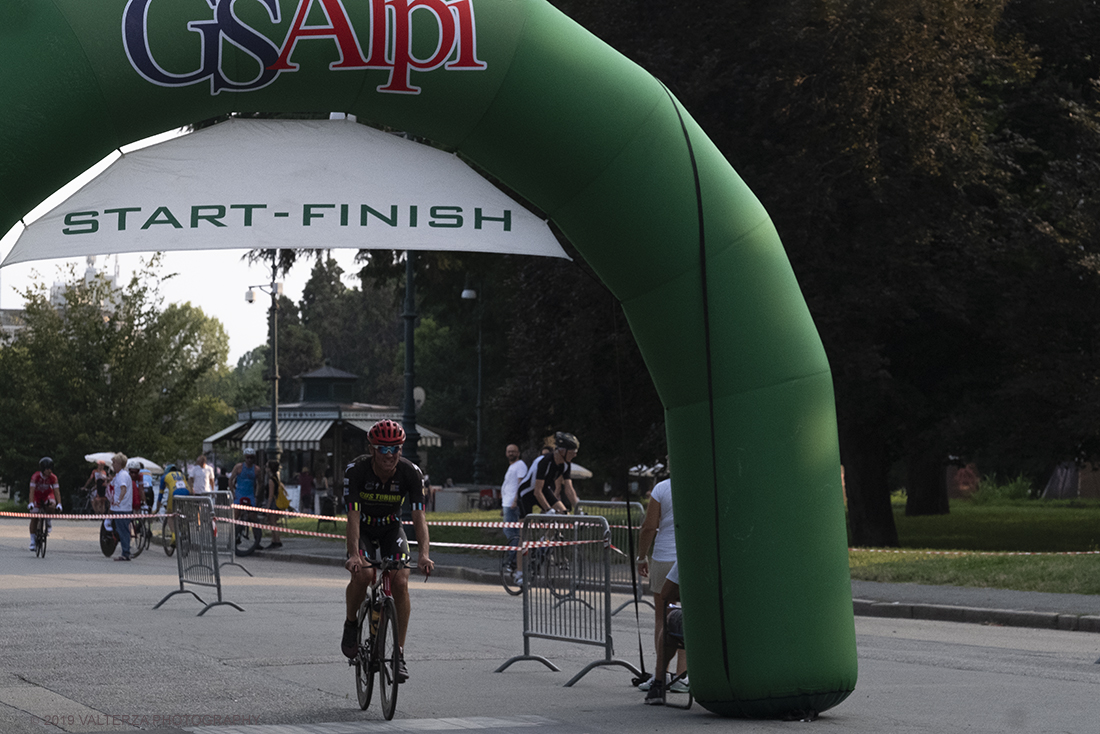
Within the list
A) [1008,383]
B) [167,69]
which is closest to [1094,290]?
[1008,383]

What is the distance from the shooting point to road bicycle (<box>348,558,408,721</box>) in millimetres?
8289

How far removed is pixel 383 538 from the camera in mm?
8836

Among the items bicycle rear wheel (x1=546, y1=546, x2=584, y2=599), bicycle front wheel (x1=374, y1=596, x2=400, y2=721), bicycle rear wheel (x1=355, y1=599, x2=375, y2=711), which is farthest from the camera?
bicycle rear wheel (x1=546, y1=546, x2=584, y2=599)

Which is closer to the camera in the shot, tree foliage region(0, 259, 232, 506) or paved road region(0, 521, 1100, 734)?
paved road region(0, 521, 1100, 734)

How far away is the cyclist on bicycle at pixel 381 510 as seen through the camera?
8.52 metres

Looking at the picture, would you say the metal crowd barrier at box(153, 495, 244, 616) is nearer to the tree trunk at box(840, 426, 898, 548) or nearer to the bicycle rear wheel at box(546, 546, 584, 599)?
the bicycle rear wheel at box(546, 546, 584, 599)

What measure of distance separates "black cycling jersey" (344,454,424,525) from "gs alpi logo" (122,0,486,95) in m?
2.35

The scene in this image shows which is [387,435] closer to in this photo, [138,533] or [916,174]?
[916,174]

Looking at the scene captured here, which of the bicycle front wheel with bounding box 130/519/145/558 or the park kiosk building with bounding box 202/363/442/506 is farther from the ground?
the park kiosk building with bounding box 202/363/442/506

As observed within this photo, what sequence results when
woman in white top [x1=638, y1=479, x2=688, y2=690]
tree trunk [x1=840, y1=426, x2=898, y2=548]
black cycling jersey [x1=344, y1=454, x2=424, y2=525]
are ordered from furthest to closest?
tree trunk [x1=840, y1=426, x2=898, y2=548] → woman in white top [x1=638, y1=479, x2=688, y2=690] → black cycling jersey [x1=344, y1=454, x2=424, y2=525]

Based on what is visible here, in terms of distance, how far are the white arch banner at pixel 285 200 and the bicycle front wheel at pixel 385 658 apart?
2173mm

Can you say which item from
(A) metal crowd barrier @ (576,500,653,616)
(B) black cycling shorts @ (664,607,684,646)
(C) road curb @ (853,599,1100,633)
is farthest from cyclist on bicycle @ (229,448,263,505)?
(B) black cycling shorts @ (664,607,684,646)

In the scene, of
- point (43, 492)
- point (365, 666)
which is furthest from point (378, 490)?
point (43, 492)

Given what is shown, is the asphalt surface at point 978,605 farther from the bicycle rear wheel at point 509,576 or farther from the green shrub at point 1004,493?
the green shrub at point 1004,493
